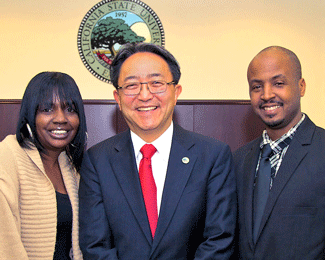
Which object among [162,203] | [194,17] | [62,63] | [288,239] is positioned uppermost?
[194,17]

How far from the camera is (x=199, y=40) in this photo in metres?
4.01

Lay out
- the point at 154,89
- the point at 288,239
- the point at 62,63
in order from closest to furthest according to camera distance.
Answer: the point at 288,239 < the point at 154,89 < the point at 62,63

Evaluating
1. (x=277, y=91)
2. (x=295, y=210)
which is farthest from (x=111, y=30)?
(x=295, y=210)

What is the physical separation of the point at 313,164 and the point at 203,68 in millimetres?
2493

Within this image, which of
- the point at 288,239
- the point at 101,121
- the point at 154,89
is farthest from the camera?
the point at 101,121

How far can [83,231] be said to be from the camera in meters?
1.74

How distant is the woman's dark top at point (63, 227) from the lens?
6.31ft

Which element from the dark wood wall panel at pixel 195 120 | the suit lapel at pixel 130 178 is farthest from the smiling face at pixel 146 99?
the dark wood wall panel at pixel 195 120

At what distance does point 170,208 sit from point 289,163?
64cm

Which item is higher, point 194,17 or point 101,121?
point 194,17

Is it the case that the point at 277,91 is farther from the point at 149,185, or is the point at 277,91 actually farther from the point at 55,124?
the point at 55,124

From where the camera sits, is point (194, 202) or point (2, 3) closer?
point (194, 202)

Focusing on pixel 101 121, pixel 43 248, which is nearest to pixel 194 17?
pixel 101 121

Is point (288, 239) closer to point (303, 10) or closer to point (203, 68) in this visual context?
point (203, 68)
